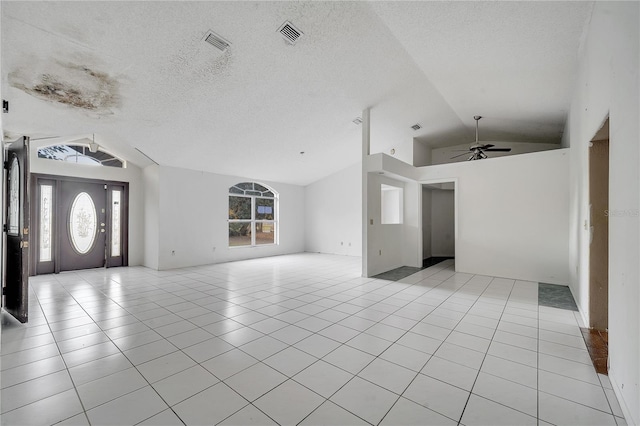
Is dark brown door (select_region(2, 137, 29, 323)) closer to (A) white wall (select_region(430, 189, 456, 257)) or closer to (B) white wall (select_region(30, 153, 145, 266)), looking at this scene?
(B) white wall (select_region(30, 153, 145, 266))

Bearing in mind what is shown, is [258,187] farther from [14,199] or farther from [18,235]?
[18,235]

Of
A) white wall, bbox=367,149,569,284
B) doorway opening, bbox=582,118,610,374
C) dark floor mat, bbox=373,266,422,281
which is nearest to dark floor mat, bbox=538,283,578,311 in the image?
white wall, bbox=367,149,569,284

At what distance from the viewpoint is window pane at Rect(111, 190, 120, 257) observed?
6621 mm

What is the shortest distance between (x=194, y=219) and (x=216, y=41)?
4.68 meters

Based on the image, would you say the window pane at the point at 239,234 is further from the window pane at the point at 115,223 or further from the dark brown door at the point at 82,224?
the dark brown door at the point at 82,224

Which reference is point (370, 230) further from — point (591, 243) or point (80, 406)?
point (80, 406)

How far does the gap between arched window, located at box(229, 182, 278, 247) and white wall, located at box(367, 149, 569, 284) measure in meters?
4.15

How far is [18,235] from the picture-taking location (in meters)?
3.23

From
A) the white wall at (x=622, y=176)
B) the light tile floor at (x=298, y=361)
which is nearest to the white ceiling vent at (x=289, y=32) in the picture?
the white wall at (x=622, y=176)

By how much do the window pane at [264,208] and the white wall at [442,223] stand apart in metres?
5.09

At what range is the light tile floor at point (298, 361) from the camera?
1.69m

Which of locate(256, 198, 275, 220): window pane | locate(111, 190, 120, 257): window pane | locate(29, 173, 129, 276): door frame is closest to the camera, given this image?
locate(29, 173, 129, 276): door frame

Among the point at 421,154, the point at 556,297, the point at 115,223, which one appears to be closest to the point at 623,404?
the point at 556,297

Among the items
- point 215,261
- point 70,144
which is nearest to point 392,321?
point 215,261
